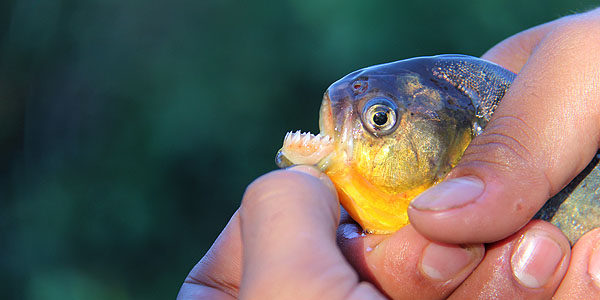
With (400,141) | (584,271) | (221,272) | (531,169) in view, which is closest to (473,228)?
(531,169)

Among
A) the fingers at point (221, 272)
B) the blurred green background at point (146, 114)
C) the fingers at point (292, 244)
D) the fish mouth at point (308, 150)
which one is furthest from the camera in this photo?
the blurred green background at point (146, 114)

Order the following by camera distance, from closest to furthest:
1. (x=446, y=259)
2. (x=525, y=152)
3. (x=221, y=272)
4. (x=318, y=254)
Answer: (x=318, y=254), (x=525, y=152), (x=446, y=259), (x=221, y=272)

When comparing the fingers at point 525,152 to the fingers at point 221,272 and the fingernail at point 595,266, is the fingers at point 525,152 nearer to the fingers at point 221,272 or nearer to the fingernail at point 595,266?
the fingernail at point 595,266

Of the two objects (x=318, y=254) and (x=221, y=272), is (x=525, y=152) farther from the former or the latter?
(x=221, y=272)

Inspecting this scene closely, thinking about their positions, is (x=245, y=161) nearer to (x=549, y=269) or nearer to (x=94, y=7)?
(x=94, y=7)

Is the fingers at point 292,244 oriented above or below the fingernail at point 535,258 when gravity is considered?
above


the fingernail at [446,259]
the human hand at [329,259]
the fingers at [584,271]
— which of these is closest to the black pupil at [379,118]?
the human hand at [329,259]

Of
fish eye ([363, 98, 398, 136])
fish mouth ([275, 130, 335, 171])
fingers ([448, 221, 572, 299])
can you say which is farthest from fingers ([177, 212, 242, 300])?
fingers ([448, 221, 572, 299])
